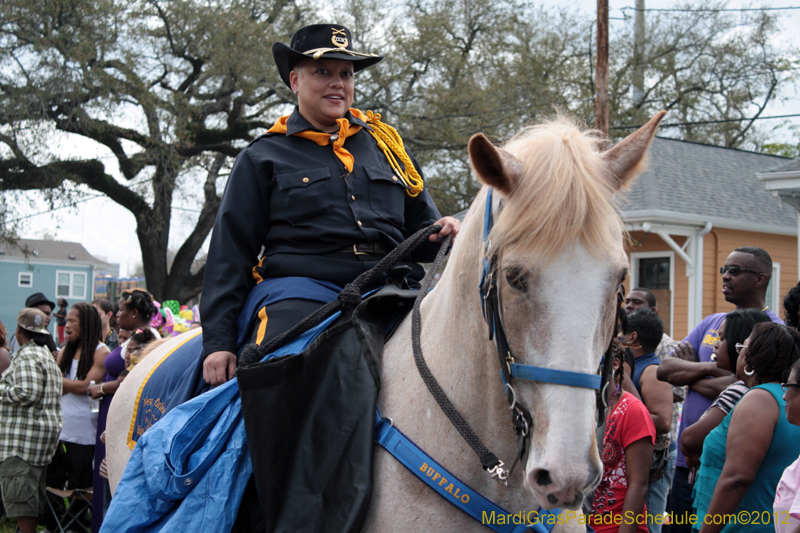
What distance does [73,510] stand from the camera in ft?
23.6

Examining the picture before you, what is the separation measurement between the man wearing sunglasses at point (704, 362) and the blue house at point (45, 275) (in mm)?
33364

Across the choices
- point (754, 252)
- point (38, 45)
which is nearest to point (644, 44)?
point (38, 45)

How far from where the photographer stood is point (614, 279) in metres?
1.87

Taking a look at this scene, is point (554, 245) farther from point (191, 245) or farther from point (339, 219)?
point (191, 245)

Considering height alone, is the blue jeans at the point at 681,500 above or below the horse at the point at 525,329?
below

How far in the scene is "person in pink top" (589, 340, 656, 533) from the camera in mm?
3771

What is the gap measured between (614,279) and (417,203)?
164 centimetres

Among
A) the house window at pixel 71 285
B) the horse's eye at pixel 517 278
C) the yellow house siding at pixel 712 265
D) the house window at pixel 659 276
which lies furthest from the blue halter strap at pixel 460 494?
the house window at pixel 71 285

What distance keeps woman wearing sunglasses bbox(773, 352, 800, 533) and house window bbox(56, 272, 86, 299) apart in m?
40.5

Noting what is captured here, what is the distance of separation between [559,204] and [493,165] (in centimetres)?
24

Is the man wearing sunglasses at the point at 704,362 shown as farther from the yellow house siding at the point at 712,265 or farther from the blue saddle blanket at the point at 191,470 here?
the yellow house siding at the point at 712,265

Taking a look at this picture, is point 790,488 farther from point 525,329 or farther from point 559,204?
point 559,204

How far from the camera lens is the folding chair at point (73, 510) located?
22.4ft
